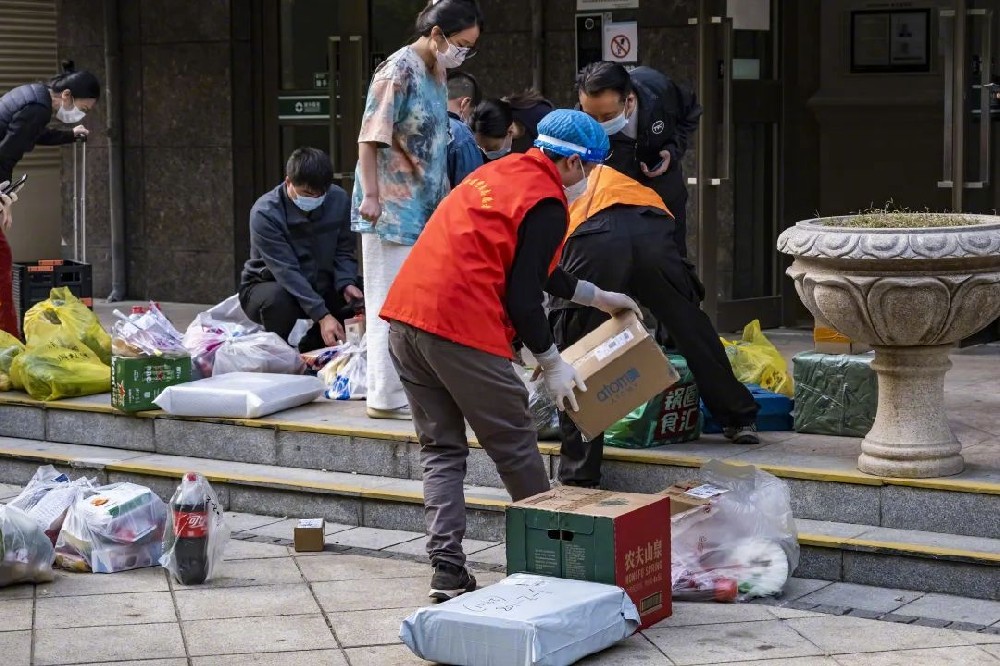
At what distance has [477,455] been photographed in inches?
270

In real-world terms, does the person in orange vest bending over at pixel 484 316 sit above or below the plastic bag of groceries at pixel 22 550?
above

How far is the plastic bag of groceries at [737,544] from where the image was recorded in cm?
568

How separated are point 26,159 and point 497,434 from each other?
8950 millimetres

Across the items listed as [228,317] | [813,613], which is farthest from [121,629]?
[228,317]

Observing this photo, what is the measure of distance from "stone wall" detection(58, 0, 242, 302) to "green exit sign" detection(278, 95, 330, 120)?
15.1 inches

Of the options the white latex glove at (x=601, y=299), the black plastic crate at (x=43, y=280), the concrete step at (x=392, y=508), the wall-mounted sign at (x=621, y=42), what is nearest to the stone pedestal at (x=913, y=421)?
the concrete step at (x=392, y=508)

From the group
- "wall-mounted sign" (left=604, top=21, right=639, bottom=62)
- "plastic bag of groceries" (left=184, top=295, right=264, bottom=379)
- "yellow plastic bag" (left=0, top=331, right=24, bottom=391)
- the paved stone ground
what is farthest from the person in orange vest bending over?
"wall-mounted sign" (left=604, top=21, right=639, bottom=62)

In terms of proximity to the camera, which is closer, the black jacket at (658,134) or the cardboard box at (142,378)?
the black jacket at (658,134)

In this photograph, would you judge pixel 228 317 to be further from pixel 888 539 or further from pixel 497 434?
pixel 888 539

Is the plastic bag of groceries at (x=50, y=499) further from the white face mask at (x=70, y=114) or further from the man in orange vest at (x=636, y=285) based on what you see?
the white face mask at (x=70, y=114)

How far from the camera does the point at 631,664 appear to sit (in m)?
5.07

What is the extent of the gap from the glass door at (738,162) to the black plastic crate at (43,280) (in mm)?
3858

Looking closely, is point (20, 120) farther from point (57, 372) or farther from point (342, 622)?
point (342, 622)

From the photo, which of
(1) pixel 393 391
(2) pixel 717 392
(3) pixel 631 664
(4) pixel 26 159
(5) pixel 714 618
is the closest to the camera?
(3) pixel 631 664
